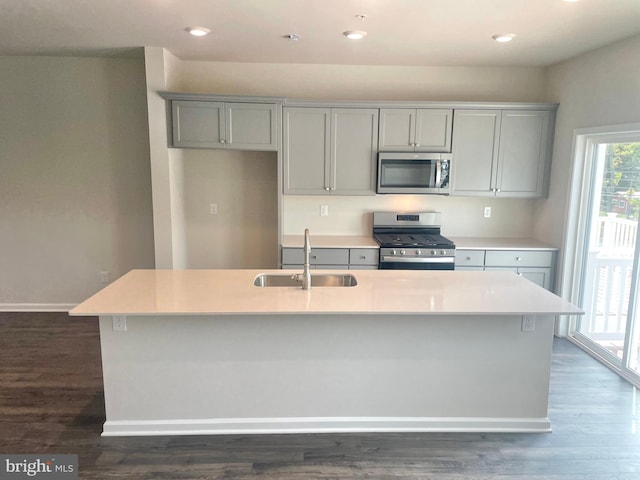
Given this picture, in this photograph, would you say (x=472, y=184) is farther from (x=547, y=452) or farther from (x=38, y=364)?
(x=38, y=364)

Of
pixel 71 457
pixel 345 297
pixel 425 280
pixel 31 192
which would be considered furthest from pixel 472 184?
pixel 31 192

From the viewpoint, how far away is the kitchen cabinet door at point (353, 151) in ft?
14.3

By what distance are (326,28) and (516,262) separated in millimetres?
2747

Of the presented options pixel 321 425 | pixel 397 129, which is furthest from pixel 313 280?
pixel 397 129

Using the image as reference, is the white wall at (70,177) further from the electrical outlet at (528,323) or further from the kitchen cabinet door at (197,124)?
the electrical outlet at (528,323)

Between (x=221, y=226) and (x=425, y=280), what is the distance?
2.56m

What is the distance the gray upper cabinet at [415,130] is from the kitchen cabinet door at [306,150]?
1.84ft

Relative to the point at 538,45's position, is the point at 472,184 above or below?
below

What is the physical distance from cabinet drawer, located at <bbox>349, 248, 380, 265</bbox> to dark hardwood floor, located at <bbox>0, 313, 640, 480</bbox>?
1876 mm

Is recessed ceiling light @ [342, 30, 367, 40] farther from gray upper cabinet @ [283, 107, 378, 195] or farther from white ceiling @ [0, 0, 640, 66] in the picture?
gray upper cabinet @ [283, 107, 378, 195]

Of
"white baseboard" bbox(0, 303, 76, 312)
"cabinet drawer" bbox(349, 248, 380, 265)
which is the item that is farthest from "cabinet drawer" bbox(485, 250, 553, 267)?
"white baseboard" bbox(0, 303, 76, 312)

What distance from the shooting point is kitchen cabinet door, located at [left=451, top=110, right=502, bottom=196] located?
14.3 ft

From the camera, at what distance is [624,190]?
3.64 meters

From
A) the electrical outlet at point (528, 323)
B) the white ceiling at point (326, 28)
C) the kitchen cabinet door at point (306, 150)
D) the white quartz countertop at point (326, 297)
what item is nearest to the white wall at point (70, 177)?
the white ceiling at point (326, 28)
